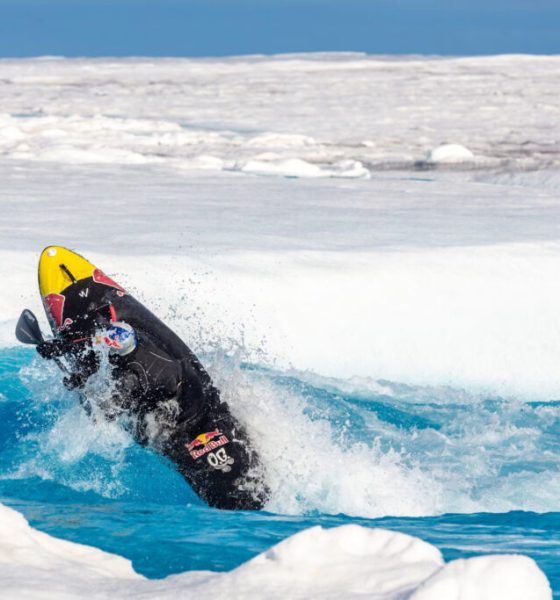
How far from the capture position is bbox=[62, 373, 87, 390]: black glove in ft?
17.1

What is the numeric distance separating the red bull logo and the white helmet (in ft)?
1.94

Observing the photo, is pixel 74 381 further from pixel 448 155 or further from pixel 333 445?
pixel 448 155

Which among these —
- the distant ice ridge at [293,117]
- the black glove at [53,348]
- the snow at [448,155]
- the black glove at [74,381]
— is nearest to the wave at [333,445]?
the black glove at [74,381]

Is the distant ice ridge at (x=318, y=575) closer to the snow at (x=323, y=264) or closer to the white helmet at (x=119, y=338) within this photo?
the snow at (x=323, y=264)

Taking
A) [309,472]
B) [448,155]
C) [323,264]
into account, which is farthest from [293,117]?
[309,472]

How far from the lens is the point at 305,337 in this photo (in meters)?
7.14

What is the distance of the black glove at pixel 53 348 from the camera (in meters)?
5.18

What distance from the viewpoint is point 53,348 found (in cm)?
519

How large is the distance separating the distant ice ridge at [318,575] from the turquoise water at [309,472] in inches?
18.0

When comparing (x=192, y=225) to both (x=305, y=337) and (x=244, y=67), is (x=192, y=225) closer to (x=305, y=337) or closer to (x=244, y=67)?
(x=305, y=337)

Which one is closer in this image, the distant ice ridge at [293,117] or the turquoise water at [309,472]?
the turquoise water at [309,472]

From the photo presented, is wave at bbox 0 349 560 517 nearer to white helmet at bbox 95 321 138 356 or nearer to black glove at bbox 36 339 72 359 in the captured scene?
black glove at bbox 36 339 72 359

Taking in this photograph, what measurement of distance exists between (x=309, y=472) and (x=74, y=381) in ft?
4.42

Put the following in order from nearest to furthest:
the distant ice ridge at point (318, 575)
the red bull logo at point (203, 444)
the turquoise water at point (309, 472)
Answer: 1. the distant ice ridge at point (318, 575)
2. the turquoise water at point (309, 472)
3. the red bull logo at point (203, 444)
